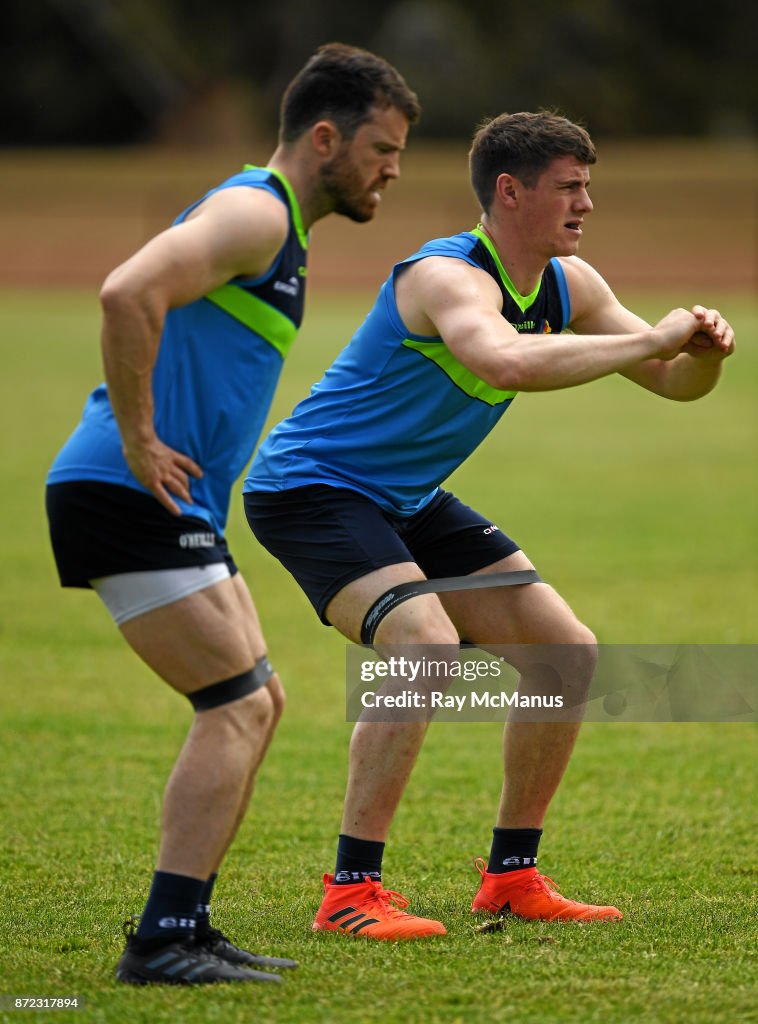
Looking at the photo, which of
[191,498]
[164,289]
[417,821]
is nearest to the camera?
[164,289]

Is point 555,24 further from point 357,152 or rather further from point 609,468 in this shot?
point 357,152

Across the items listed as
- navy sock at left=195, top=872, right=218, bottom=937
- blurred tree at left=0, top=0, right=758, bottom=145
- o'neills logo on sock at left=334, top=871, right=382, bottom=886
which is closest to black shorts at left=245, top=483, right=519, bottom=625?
o'neills logo on sock at left=334, top=871, right=382, bottom=886

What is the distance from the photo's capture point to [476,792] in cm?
607

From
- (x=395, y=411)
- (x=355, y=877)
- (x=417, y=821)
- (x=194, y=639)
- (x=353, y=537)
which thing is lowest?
(x=417, y=821)

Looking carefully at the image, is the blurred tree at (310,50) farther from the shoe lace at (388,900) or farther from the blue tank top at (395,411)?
the shoe lace at (388,900)

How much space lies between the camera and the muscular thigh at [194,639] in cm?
357

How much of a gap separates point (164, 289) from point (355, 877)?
1.81 meters

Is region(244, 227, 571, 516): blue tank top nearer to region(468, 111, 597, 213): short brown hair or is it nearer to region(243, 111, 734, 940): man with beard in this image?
region(243, 111, 734, 940): man with beard

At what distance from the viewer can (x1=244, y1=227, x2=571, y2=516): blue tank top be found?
4.25 m

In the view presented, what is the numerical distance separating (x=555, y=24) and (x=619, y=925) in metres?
58.7

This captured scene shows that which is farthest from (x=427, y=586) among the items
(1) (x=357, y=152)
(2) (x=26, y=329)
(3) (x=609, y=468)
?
(2) (x=26, y=329)

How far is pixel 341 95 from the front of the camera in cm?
386

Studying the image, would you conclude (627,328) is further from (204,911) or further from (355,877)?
(204,911)

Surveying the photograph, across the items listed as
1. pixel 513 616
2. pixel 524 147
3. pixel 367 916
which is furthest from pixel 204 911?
pixel 524 147
